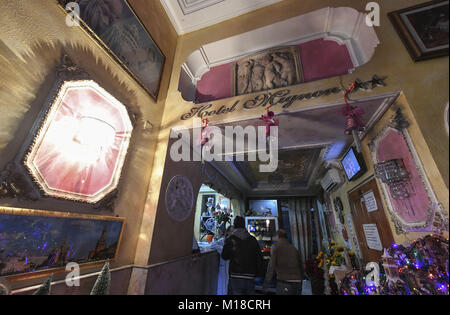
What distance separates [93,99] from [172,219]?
67.3 inches

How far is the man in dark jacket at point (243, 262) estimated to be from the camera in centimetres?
265

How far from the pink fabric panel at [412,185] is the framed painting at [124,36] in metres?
3.03

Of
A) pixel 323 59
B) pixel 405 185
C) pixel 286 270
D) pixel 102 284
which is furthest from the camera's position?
pixel 286 270

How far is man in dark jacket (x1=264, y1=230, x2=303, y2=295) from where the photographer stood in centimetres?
278

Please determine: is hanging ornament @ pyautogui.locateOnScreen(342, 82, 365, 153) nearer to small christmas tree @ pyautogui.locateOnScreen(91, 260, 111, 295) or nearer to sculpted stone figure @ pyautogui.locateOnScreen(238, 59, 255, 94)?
sculpted stone figure @ pyautogui.locateOnScreen(238, 59, 255, 94)

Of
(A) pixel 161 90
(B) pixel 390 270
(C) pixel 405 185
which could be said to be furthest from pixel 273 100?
(B) pixel 390 270

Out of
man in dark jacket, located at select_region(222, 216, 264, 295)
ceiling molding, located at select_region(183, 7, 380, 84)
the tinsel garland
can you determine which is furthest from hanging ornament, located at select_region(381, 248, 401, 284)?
ceiling molding, located at select_region(183, 7, 380, 84)

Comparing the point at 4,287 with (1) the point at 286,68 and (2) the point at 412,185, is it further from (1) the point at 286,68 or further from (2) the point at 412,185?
(1) the point at 286,68

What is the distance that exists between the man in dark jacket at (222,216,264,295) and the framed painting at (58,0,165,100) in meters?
2.63

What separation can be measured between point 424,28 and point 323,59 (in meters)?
1.07

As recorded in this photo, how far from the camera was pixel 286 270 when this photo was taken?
2.83 metres

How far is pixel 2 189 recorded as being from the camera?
111cm
